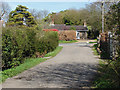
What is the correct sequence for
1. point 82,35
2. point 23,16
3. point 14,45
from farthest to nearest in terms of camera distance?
1. point 82,35
2. point 23,16
3. point 14,45

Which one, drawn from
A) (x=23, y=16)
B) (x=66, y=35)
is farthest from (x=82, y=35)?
(x=23, y=16)

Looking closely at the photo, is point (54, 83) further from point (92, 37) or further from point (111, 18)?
point (92, 37)

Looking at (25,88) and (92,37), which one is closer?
(25,88)

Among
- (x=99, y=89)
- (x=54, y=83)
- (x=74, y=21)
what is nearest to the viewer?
(x=99, y=89)

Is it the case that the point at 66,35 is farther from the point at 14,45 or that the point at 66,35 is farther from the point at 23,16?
the point at 14,45

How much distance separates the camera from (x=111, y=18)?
5.89 meters

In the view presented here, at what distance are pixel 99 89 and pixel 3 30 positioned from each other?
18.1 feet

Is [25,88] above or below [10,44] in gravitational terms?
below

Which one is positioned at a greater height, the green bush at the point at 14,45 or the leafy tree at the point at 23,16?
the leafy tree at the point at 23,16

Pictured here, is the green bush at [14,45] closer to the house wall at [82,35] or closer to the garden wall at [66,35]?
the garden wall at [66,35]

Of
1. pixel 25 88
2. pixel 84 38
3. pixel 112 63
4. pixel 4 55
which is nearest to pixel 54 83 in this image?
pixel 25 88

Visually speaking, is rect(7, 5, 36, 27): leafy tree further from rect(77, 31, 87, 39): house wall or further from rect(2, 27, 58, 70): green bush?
rect(2, 27, 58, 70): green bush

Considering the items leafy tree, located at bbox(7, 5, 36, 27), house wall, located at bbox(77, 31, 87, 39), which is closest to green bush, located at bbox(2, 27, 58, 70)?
leafy tree, located at bbox(7, 5, 36, 27)

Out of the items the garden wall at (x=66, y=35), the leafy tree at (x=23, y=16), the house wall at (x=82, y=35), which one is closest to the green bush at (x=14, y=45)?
the leafy tree at (x=23, y=16)
